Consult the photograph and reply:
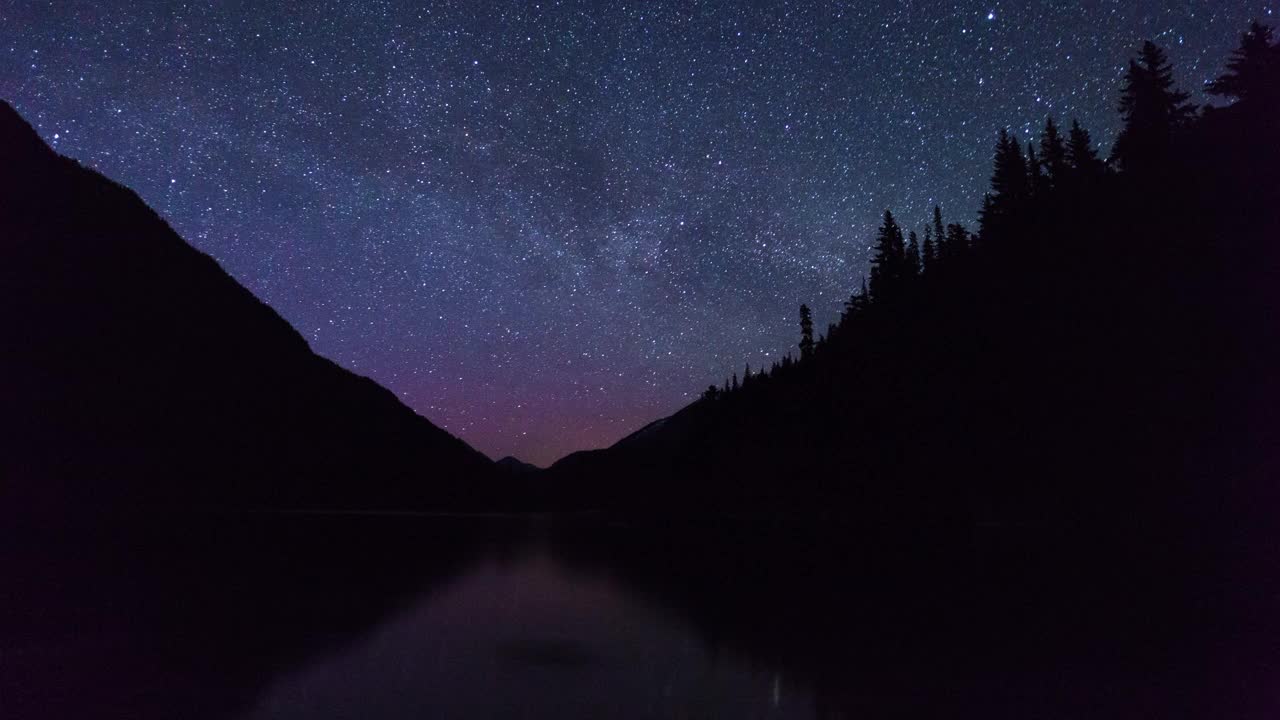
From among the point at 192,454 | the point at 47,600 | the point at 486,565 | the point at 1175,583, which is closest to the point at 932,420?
the point at 1175,583

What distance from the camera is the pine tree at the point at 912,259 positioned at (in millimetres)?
75312

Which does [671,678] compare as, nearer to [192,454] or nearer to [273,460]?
[192,454]

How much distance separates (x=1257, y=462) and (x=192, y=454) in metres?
127

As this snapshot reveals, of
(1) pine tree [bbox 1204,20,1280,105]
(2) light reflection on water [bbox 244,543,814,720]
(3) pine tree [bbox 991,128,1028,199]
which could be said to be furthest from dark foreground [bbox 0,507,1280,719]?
(3) pine tree [bbox 991,128,1028,199]

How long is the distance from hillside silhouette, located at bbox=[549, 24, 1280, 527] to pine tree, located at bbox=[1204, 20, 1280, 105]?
0.10 metres

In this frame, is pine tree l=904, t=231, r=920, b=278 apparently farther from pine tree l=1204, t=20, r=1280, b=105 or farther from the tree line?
pine tree l=1204, t=20, r=1280, b=105

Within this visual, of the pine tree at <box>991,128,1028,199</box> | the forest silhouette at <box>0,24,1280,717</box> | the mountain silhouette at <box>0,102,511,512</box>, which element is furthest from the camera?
the mountain silhouette at <box>0,102,511,512</box>

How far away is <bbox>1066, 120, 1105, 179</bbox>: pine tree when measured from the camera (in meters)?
48.6

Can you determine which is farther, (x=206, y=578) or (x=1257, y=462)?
(x=1257, y=462)

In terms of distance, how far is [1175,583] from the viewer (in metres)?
15.3

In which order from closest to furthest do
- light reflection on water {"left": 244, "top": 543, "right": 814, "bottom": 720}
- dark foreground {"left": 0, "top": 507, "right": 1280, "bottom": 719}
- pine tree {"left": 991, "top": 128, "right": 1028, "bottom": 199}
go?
light reflection on water {"left": 244, "top": 543, "right": 814, "bottom": 720}
dark foreground {"left": 0, "top": 507, "right": 1280, "bottom": 719}
pine tree {"left": 991, "top": 128, "right": 1028, "bottom": 199}

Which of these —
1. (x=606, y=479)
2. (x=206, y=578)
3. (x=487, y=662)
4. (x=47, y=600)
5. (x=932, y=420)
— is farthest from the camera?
(x=606, y=479)

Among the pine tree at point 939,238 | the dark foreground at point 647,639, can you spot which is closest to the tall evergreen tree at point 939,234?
the pine tree at point 939,238

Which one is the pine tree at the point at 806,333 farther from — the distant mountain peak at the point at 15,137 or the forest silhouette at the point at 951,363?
the distant mountain peak at the point at 15,137
